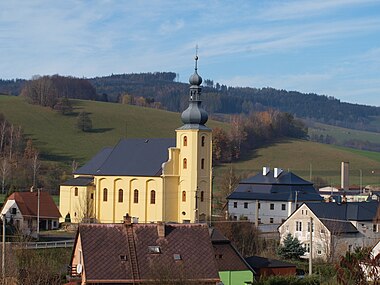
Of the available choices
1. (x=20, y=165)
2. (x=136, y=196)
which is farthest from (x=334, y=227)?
(x=20, y=165)

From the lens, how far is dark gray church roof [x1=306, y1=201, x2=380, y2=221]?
59.8 meters

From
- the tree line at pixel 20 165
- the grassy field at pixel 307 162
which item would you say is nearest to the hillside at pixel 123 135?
the grassy field at pixel 307 162

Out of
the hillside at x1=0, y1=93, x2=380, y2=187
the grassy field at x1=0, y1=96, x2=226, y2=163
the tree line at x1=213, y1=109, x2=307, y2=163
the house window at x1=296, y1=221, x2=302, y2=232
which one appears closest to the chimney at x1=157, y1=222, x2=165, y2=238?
the house window at x1=296, y1=221, x2=302, y2=232

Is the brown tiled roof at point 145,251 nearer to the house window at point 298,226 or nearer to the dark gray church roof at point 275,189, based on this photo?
the house window at point 298,226

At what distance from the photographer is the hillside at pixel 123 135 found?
111m

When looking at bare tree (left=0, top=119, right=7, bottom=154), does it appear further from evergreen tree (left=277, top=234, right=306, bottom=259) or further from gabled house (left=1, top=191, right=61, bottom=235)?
evergreen tree (left=277, top=234, right=306, bottom=259)

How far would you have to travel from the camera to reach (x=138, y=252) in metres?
35.7

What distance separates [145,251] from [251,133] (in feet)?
300

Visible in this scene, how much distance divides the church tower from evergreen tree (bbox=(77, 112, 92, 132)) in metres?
55.1

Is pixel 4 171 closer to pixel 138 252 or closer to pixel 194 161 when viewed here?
pixel 194 161

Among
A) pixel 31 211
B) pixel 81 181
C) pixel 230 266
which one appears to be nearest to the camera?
pixel 230 266

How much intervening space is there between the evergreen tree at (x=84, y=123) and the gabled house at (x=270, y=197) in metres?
46.0

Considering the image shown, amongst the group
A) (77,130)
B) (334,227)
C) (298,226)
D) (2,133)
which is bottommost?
(298,226)

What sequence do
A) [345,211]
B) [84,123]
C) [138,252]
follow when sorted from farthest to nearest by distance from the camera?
[84,123]
[345,211]
[138,252]
